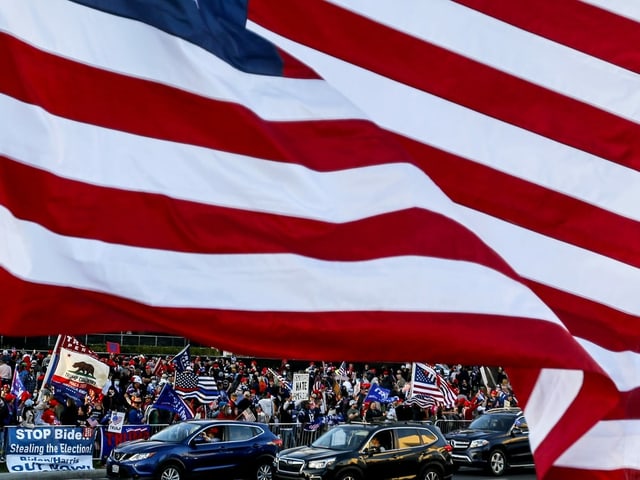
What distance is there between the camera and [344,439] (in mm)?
22297

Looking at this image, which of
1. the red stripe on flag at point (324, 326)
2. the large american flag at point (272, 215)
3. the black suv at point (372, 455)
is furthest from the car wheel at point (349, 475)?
the red stripe on flag at point (324, 326)

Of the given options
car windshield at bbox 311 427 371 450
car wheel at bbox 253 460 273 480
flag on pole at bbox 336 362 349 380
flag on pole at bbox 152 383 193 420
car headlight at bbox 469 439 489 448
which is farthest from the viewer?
flag on pole at bbox 336 362 349 380

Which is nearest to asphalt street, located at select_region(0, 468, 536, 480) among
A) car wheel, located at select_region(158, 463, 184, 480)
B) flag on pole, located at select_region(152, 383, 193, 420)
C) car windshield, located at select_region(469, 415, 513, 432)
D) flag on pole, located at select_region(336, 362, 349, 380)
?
car windshield, located at select_region(469, 415, 513, 432)

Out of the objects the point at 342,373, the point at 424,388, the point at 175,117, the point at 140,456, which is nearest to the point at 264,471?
the point at 140,456

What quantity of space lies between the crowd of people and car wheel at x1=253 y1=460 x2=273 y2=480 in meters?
3.47

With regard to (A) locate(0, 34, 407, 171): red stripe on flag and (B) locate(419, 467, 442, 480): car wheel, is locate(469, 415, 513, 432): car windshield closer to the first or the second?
(B) locate(419, 467, 442, 480): car wheel

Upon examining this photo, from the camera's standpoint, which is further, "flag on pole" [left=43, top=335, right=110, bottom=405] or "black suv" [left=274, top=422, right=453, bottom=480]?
"flag on pole" [left=43, top=335, right=110, bottom=405]

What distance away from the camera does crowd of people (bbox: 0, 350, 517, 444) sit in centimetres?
2444

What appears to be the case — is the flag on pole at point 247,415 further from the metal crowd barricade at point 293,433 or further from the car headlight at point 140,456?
the car headlight at point 140,456

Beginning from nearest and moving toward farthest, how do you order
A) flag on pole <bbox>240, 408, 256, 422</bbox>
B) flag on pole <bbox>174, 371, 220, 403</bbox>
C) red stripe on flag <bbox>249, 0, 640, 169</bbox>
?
1. red stripe on flag <bbox>249, 0, 640, 169</bbox>
2. flag on pole <bbox>174, 371, 220, 403</bbox>
3. flag on pole <bbox>240, 408, 256, 422</bbox>

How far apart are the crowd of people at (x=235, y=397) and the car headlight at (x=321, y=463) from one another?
17.4 ft

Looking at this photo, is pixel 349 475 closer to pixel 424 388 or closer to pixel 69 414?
pixel 69 414

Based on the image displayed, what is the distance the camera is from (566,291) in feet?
15.2

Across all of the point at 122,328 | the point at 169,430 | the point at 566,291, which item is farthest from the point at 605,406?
the point at 169,430
